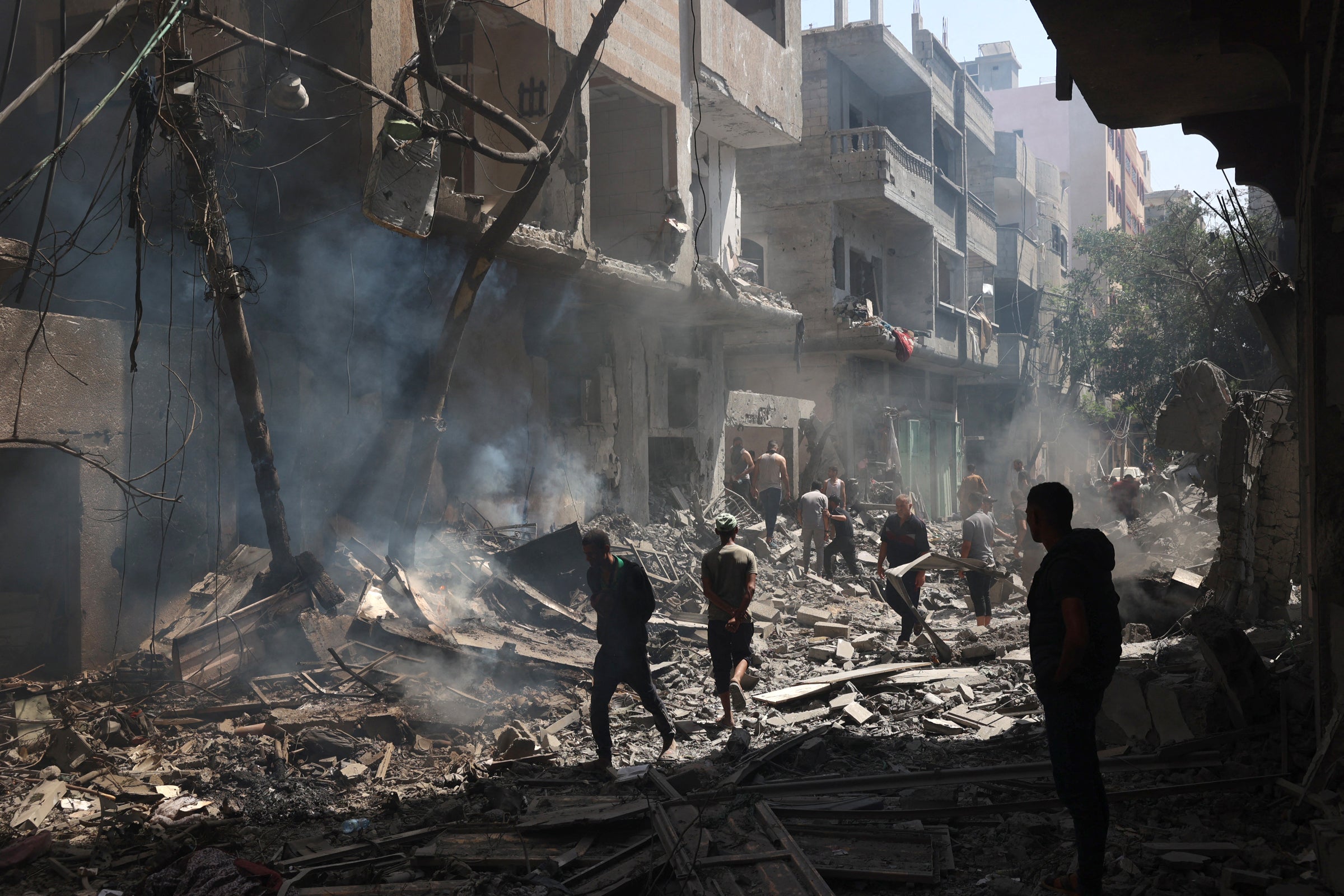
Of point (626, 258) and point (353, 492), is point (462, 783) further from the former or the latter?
point (626, 258)

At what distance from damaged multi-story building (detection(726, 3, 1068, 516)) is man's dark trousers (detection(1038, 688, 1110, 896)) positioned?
14994 millimetres

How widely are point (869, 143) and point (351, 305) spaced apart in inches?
595

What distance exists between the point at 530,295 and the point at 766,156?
11.8 meters

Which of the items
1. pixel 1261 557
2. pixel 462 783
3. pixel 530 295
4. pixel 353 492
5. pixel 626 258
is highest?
pixel 626 258

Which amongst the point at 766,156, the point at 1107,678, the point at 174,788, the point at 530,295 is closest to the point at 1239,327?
the point at 766,156

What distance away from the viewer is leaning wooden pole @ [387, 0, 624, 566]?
978 cm

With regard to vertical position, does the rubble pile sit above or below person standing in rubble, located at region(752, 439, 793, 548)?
below

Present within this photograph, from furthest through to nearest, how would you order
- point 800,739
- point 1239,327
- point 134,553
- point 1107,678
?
point 1239,327 → point 134,553 → point 800,739 → point 1107,678

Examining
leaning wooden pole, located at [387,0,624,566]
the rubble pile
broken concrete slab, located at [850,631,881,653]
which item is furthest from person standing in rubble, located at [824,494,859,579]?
leaning wooden pole, located at [387,0,624,566]

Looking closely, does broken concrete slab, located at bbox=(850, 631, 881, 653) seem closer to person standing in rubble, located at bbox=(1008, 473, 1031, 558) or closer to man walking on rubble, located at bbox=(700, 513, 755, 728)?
man walking on rubble, located at bbox=(700, 513, 755, 728)

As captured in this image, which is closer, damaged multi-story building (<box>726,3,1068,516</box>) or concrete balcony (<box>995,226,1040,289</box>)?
damaged multi-story building (<box>726,3,1068,516</box>)

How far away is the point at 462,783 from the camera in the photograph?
640 centimetres

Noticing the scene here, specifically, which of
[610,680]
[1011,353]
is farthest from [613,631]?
[1011,353]

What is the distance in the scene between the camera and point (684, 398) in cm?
1733
